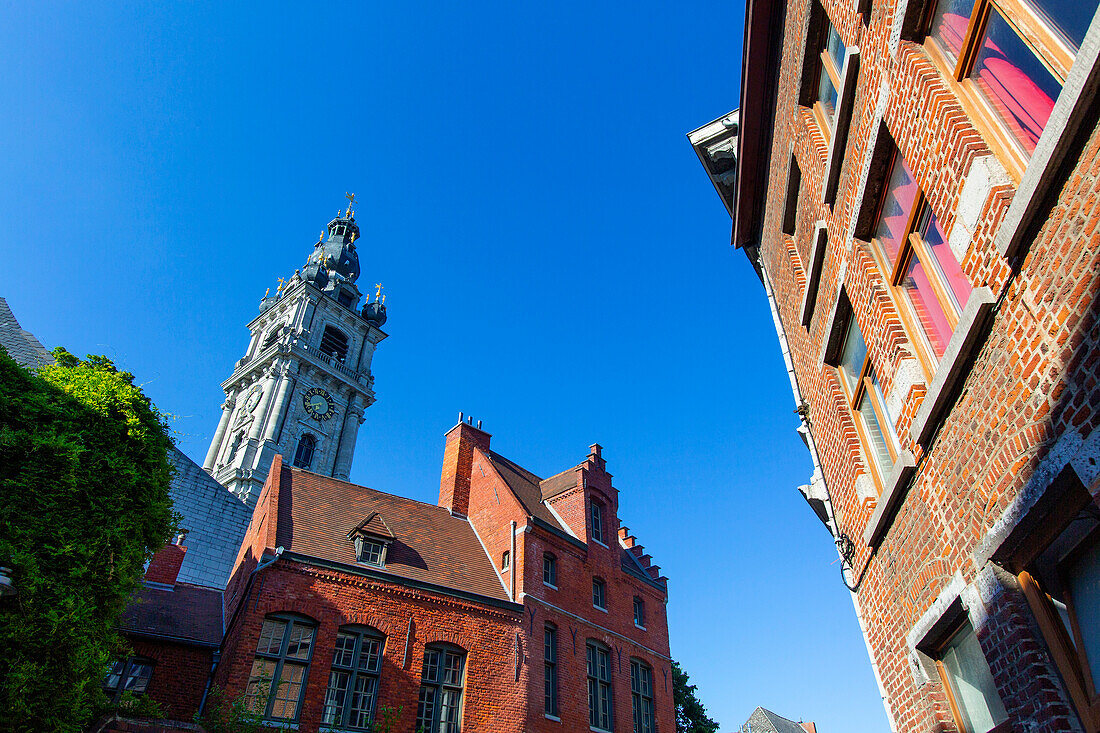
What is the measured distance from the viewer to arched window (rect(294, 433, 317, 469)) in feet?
172

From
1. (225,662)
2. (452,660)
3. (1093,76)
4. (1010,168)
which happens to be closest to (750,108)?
(1010,168)

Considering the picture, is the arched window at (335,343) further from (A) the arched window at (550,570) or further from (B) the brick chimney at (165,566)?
(A) the arched window at (550,570)

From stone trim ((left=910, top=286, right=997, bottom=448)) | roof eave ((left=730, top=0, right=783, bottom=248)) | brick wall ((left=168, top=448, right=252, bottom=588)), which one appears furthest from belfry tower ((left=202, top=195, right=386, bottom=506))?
stone trim ((left=910, top=286, right=997, bottom=448))

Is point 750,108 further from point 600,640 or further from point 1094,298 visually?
point 600,640

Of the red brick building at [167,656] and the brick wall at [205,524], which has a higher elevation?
the brick wall at [205,524]

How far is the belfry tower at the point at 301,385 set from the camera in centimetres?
5094

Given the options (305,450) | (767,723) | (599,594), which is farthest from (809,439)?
(305,450)

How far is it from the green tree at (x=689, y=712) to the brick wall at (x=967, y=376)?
94.5 feet

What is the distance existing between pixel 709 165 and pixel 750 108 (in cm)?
223

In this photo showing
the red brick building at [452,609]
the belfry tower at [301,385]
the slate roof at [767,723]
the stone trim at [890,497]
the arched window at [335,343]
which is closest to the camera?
the stone trim at [890,497]

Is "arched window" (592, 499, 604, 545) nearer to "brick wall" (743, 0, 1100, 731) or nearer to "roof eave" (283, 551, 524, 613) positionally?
"roof eave" (283, 551, 524, 613)

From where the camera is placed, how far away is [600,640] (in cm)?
1983

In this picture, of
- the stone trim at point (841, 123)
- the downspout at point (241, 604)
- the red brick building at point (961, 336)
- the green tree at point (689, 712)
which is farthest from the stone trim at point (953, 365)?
the green tree at point (689, 712)

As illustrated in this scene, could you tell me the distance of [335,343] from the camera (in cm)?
6162
